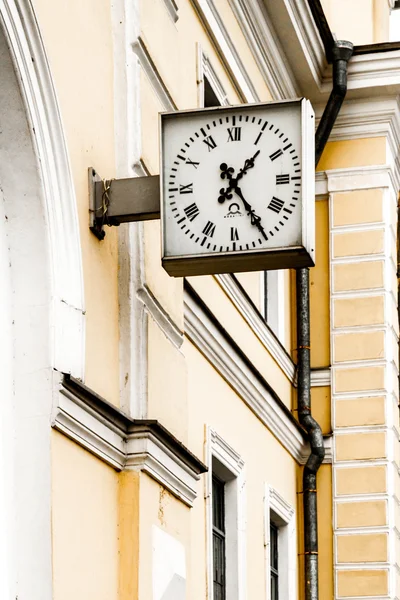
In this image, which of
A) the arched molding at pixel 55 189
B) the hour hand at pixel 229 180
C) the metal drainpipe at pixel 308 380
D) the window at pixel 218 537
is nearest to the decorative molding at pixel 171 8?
the hour hand at pixel 229 180

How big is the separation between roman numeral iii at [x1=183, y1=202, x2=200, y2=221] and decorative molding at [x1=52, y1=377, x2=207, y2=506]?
0.88 m

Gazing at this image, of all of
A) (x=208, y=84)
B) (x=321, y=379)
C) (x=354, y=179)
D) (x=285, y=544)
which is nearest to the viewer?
(x=208, y=84)

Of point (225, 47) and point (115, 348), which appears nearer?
point (115, 348)

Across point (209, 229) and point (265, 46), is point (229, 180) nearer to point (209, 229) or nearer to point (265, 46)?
point (209, 229)

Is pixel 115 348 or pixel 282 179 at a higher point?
pixel 282 179

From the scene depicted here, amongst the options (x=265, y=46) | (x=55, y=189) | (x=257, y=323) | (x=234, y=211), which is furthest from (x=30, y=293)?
(x=265, y=46)

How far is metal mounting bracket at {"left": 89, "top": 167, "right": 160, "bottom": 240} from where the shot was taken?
753cm

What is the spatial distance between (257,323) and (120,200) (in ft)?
19.8

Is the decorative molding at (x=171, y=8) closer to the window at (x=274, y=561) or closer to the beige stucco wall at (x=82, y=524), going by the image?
the beige stucco wall at (x=82, y=524)

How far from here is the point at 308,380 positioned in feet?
49.3

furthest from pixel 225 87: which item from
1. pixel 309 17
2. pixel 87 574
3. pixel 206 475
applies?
pixel 87 574

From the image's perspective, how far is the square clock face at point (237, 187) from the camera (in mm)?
7387

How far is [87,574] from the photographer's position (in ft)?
23.0

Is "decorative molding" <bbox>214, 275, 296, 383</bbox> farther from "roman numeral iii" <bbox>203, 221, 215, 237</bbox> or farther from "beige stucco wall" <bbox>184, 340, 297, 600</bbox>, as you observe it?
"roman numeral iii" <bbox>203, 221, 215, 237</bbox>
